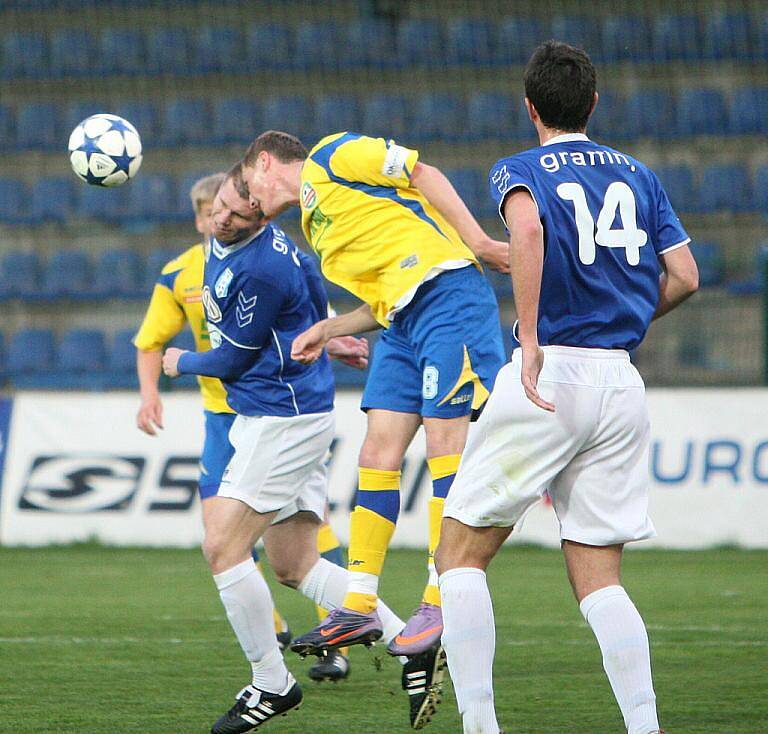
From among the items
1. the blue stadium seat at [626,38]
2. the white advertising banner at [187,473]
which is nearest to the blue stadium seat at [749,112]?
the blue stadium seat at [626,38]

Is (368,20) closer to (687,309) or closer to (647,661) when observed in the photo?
(687,309)

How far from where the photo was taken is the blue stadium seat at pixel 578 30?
51.3 ft

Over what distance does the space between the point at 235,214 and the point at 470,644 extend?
1.80 m

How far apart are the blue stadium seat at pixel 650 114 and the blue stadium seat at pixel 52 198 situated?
20.4ft

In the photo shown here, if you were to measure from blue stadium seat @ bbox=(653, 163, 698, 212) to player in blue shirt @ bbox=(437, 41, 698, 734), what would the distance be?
422 inches

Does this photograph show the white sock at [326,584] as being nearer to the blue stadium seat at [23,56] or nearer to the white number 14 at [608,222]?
the white number 14 at [608,222]

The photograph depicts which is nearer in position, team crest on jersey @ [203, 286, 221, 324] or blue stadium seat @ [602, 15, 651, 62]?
team crest on jersey @ [203, 286, 221, 324]

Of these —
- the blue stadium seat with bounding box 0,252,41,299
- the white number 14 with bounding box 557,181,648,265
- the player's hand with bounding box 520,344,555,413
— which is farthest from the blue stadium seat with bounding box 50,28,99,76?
the player's hand with bounding box 520,344,555,413

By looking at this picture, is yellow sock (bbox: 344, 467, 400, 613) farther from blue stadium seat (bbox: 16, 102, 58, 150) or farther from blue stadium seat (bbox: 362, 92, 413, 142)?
blue stadium seat (bbox: 16, 102, 58, 150)

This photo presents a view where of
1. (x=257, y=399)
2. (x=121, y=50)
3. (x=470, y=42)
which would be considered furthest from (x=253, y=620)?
(x=121, y=50)

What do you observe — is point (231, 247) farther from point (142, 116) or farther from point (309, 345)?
point (142, 116)

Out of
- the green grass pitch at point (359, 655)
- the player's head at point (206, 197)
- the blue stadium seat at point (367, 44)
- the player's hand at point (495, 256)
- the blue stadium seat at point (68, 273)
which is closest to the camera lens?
the player's hand at point (495, 256)

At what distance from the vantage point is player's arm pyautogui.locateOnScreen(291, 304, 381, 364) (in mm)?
4539

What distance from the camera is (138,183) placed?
15.4 metres
